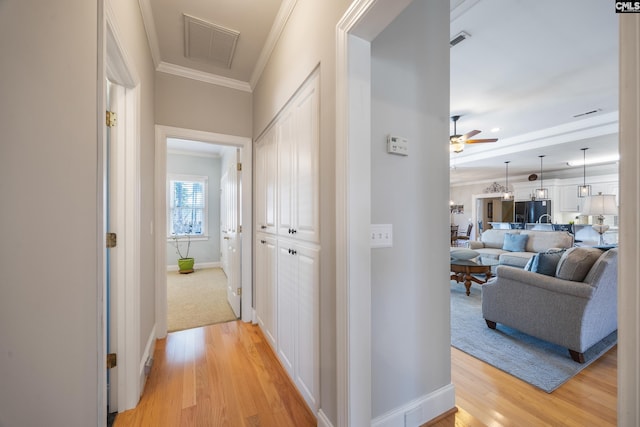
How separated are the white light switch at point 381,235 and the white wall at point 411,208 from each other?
30 millimetres

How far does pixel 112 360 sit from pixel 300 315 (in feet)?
3.89

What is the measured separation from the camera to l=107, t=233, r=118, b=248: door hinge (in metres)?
1.55

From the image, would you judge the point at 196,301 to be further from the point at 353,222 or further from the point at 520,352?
the point at 520,352

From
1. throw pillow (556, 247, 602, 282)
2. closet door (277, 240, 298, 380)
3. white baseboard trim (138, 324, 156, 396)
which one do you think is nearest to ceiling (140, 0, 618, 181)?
closet door (277, 240, 298, 380)

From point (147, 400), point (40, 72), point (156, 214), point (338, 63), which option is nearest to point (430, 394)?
point (147, 400)

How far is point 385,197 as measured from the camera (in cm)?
139

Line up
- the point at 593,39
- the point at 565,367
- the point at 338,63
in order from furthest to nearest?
the point at 593,39 → the point at 565,367 → the point at 338,63

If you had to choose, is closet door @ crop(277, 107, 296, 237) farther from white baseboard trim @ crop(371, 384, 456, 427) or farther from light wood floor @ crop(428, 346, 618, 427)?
light wood floor @ crop(428, 346, 618, 427)

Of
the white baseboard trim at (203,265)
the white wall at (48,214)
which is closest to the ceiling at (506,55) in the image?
the white wall at (48,214)

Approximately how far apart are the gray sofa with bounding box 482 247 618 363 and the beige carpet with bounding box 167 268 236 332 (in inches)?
120

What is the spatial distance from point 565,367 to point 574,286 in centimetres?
64

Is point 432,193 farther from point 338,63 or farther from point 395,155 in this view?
point 338,63

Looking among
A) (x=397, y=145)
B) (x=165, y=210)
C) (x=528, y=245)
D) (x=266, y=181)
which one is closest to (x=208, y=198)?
(x=165, y=210)

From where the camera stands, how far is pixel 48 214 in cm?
72
